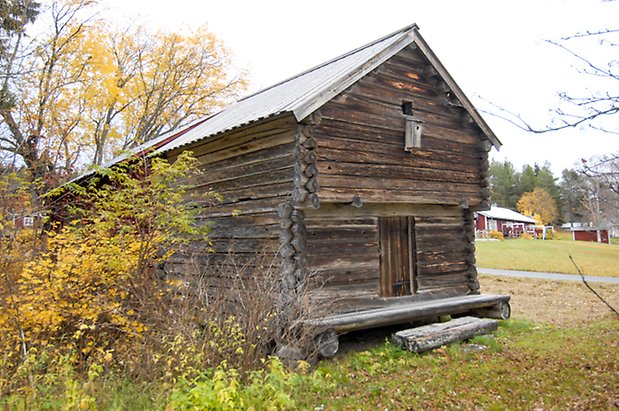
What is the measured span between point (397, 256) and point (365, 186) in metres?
2.20

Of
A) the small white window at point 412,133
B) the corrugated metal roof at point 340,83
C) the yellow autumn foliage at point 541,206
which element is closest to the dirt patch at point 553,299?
the corrugated metal roof at point 340,83

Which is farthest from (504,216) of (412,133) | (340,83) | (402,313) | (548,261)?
(340,83)

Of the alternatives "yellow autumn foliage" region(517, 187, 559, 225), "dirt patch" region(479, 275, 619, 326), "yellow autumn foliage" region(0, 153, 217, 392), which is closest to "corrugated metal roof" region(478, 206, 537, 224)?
"yellow autumn foliage" region(517, 187, 559, 225)

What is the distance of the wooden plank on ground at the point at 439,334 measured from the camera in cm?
866

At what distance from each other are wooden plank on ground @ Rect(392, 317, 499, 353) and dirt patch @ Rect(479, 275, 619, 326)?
10.8 ft

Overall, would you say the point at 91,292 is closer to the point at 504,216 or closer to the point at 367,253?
the point at 367,253

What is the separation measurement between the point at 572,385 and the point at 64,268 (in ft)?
27.0

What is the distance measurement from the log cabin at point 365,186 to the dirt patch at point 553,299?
90.3 inches

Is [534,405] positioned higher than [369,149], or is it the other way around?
[369,149]

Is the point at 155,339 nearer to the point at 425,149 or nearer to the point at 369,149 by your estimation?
the point at 369,149

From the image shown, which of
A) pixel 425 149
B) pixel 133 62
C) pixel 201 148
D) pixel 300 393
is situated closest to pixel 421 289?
pixel 425 149

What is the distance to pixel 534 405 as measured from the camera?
6062 millimetres

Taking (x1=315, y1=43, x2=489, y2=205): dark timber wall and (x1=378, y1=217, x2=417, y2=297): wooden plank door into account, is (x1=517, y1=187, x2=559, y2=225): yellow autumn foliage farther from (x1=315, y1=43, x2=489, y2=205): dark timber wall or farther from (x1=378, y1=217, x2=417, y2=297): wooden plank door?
(x1=378, y1=217, x2=417, y2=297): wooden plank door

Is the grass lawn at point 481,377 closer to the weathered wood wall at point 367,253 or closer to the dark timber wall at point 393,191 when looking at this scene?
the weathered wood wall at point 367,253
